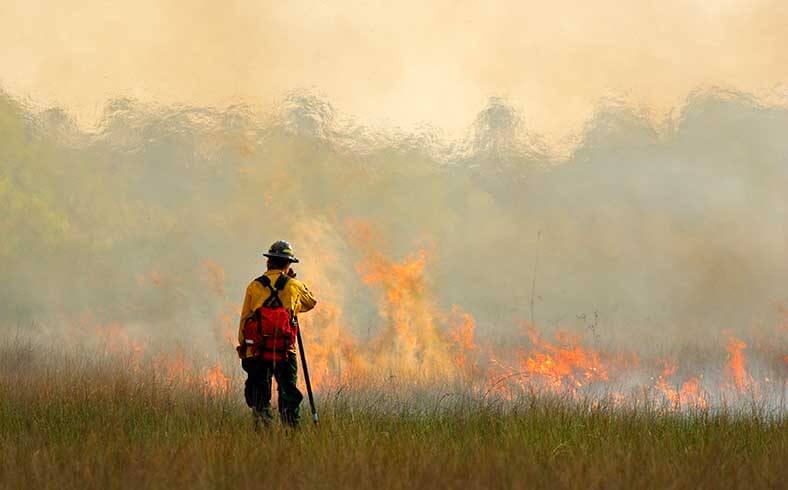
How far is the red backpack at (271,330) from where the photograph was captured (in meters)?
12.3

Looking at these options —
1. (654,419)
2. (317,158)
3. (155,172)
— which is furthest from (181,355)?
(654,419)

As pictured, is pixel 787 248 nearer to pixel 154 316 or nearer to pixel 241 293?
pixel 241 293

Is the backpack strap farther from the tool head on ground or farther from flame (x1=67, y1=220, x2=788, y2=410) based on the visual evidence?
flame (x1=67, y1=220, x2=788, y2=410)

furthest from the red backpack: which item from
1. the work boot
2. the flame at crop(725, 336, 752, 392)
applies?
the flame at crop(725, 336, 752, 392)

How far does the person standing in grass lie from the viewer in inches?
485

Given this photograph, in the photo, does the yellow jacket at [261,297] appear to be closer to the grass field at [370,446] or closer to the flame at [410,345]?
the grass field at [370,446]

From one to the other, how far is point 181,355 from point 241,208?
7510mm

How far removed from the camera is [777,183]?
28.7 m

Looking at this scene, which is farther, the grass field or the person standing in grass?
the person standing in grass

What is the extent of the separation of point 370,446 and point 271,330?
8.76 feet

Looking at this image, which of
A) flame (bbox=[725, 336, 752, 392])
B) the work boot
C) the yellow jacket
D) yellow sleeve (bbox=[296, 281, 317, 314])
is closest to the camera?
the work boot

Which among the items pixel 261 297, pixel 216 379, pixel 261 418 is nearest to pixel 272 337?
pixel 261 297

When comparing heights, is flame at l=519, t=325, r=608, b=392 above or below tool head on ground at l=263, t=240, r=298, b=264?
below

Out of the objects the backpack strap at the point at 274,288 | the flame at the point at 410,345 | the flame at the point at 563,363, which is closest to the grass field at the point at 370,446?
the backpack strap at the point at 274,288
